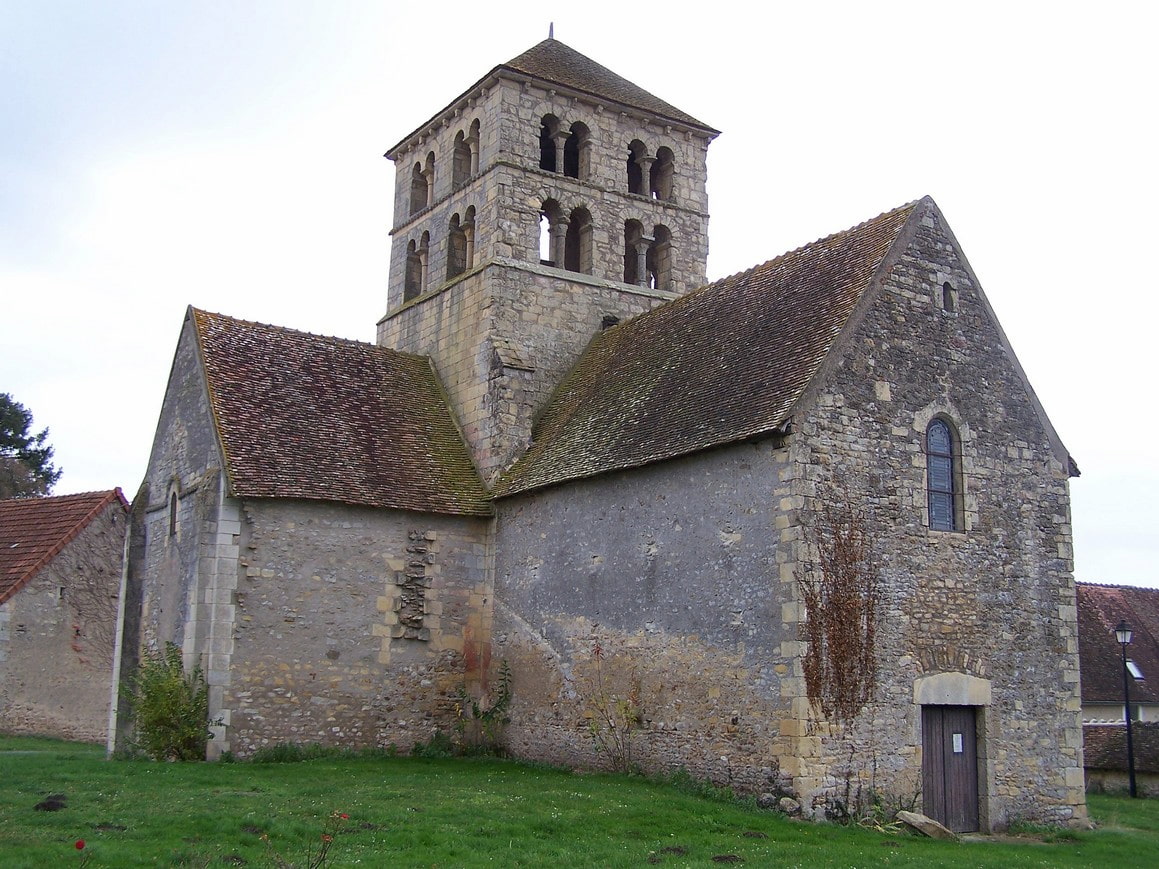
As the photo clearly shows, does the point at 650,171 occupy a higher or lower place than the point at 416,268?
higher

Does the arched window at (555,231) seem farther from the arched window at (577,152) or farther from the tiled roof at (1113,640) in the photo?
the tiled roof at (1113,640)

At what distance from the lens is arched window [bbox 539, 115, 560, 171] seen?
80.4ft

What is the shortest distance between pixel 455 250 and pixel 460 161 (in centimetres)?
203

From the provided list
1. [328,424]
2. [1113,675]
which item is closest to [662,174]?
[328,424]

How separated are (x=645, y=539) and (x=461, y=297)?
841 cm

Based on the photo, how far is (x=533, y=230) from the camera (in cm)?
2359

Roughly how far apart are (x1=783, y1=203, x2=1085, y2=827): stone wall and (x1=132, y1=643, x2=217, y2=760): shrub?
9.12 meters

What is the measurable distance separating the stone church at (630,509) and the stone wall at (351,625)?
0.05 m

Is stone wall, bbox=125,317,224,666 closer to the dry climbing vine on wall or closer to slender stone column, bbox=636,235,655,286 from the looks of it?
slender stone column, bbox=636,235,655,286

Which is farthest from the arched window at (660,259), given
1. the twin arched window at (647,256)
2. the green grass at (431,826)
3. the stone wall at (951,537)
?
the green grass at (431,826)

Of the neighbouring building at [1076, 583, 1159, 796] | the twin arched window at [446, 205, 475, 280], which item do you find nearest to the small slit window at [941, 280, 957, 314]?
the neighbouring building at [1076, 583, 1159, 796]

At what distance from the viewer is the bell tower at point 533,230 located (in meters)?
22.7

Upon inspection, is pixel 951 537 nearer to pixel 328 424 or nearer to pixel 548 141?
pixel 328 424

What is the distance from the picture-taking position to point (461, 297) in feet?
77.9
